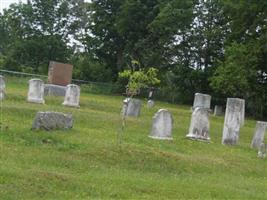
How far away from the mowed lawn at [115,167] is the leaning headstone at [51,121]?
334 millimetres

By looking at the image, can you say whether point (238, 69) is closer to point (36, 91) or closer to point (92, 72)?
point (36, 91)

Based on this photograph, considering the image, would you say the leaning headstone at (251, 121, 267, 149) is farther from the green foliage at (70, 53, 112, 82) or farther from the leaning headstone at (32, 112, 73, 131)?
the green foliage at (70, 53, 112, 82)

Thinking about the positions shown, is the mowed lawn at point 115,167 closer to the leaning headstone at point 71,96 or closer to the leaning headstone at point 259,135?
the leaning headstone at point 259,135

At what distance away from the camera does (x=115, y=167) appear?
48.2ft

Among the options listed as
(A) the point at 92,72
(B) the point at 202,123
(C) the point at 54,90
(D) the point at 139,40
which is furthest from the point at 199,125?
(A) the point at 92,72

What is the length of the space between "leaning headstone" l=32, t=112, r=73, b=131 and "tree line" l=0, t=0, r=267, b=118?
2650 cm

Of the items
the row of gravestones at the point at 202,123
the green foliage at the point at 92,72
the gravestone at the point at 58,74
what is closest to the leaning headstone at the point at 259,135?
the row of gravestones at the point at 202,123

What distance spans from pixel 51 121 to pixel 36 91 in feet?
34.2

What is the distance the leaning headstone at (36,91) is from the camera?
2823 centimetres

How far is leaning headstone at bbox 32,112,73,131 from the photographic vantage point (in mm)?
17922

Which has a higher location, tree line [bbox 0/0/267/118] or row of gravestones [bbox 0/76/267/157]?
tree line [bbox 0/0/267/118]

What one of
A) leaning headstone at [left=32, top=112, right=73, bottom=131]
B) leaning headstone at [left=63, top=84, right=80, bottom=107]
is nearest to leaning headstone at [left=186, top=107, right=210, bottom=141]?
leaning headstone at [left=32, top=112, right=73, bottom=131]

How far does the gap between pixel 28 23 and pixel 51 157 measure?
2322 inches

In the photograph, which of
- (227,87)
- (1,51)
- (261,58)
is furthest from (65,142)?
(1,51)
